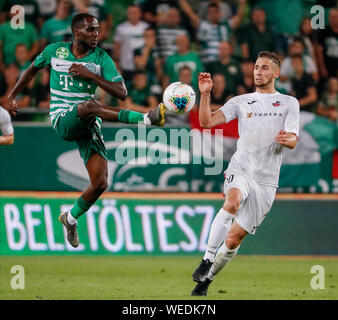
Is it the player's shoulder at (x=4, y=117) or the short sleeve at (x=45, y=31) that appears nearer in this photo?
the player's shoulder at (x=4, y=117)

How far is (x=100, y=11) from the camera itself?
48.8 ft

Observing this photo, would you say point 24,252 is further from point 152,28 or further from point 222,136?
point 152,28

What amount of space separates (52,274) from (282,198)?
4.06 meters

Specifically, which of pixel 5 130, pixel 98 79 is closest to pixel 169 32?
pixel 5 130

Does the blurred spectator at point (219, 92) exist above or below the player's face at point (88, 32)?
below

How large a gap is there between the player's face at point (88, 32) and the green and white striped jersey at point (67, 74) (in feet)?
0.59

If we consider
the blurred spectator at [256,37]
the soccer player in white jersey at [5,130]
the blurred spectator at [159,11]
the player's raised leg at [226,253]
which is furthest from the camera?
the blurred spectator at [159,11]

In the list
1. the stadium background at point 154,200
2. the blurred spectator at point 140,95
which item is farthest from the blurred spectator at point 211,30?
the stadium background at point 154,200

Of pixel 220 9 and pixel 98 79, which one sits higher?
pixel 220 9

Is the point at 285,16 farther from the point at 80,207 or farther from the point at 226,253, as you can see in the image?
the point at 226,253

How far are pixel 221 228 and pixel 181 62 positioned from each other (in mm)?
5726

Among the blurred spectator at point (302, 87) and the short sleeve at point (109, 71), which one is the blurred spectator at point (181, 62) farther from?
the short sleeve at point (109, 71)

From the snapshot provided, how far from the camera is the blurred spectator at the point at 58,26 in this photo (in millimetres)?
14125

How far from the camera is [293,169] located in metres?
13.3
